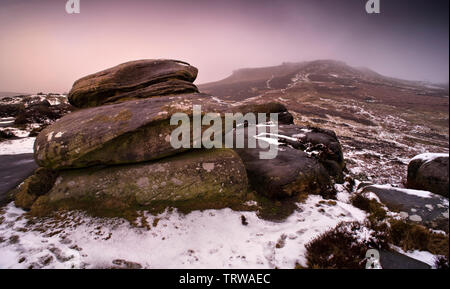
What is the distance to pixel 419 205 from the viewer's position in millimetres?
6316

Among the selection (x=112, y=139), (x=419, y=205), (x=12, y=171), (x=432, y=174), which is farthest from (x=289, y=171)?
(x=12, y=171)

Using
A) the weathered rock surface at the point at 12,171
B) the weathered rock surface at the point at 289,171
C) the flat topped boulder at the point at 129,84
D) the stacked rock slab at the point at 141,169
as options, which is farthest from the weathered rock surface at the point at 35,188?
the weathered rock surface at the point at 289,171

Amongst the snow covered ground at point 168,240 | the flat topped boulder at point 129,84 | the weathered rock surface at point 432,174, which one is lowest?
the snow covered ground at point 168,240

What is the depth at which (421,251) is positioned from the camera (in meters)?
4.58

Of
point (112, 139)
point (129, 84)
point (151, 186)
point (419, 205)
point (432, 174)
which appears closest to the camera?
point (419, 205)

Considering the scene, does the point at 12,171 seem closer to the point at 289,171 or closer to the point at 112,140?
the point at 112,140

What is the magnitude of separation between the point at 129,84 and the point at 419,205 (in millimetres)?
13412

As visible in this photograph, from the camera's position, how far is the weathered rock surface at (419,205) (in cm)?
579

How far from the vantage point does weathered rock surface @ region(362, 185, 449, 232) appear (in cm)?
579

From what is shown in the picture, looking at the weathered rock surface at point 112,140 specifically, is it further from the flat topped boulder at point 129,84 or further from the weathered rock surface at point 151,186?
the flat topped boulder at point 129,84

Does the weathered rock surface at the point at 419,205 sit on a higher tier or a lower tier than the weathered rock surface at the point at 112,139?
lower

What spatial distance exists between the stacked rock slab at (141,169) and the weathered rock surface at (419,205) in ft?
7.17
